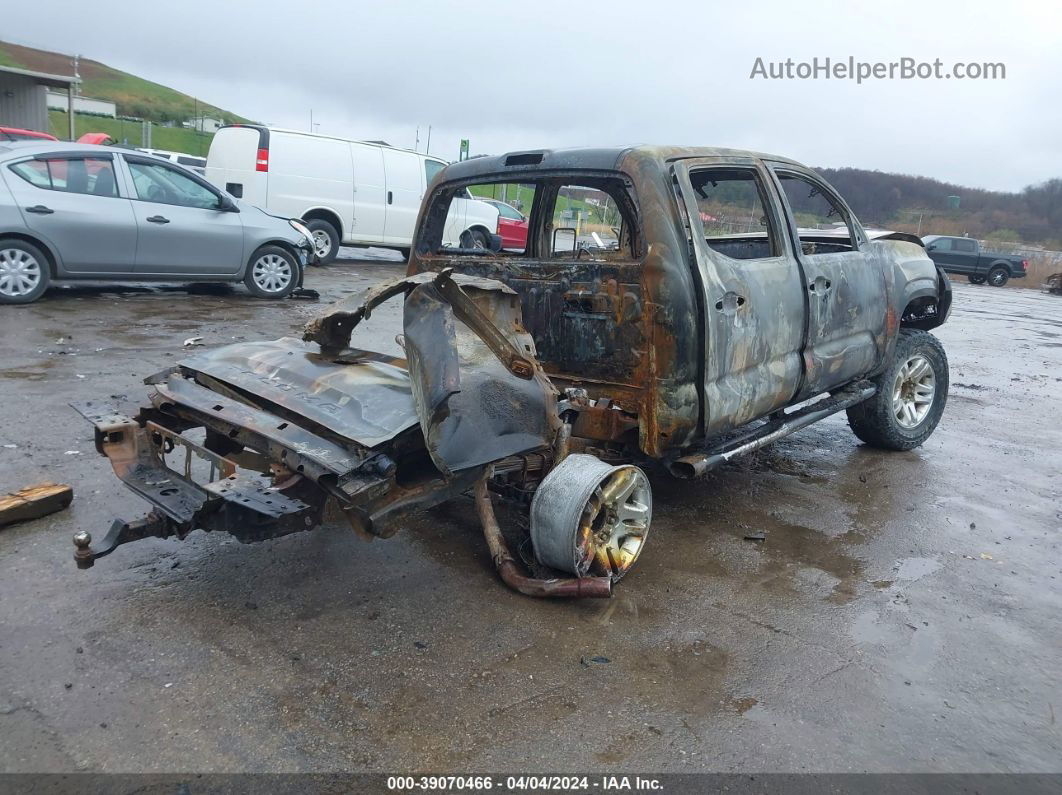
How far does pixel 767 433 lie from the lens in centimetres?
428

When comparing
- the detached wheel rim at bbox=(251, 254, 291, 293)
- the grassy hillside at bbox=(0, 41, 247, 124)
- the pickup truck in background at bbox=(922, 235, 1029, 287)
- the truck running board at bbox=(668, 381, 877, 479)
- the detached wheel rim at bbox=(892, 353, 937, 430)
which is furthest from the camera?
the grassy hillside at bbox=(0, 41, 247, 124)

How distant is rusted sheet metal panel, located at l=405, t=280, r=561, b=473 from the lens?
9.26 ft

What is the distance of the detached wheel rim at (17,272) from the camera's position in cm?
778

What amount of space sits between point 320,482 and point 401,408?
44 centimetres

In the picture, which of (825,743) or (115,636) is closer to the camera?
(825,743)

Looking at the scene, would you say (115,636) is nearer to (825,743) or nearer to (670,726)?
(670,726)

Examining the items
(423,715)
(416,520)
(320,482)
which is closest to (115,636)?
(320,482)

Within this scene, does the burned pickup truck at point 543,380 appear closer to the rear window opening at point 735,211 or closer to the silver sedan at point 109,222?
the rear window opening at point 735,211

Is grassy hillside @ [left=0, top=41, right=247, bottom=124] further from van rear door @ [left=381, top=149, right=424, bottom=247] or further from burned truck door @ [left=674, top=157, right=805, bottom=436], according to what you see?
burned truck door @ [left=674, top=157, right=805, bottom=436]

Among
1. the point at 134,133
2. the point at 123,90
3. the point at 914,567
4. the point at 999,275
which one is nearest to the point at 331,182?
the point at 914,567

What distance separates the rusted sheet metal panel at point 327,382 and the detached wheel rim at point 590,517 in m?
0.68

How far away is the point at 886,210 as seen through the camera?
41.6 metres

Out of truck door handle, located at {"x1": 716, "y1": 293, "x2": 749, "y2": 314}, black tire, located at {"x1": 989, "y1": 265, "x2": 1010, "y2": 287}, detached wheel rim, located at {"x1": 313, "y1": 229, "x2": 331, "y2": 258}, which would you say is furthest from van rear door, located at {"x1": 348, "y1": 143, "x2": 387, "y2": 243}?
black tire, located at {"x1": 989, "y1": 265, "x2": 1010, "y2": 287}

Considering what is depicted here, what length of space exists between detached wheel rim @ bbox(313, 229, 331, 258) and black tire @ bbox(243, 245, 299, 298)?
3718 mm
